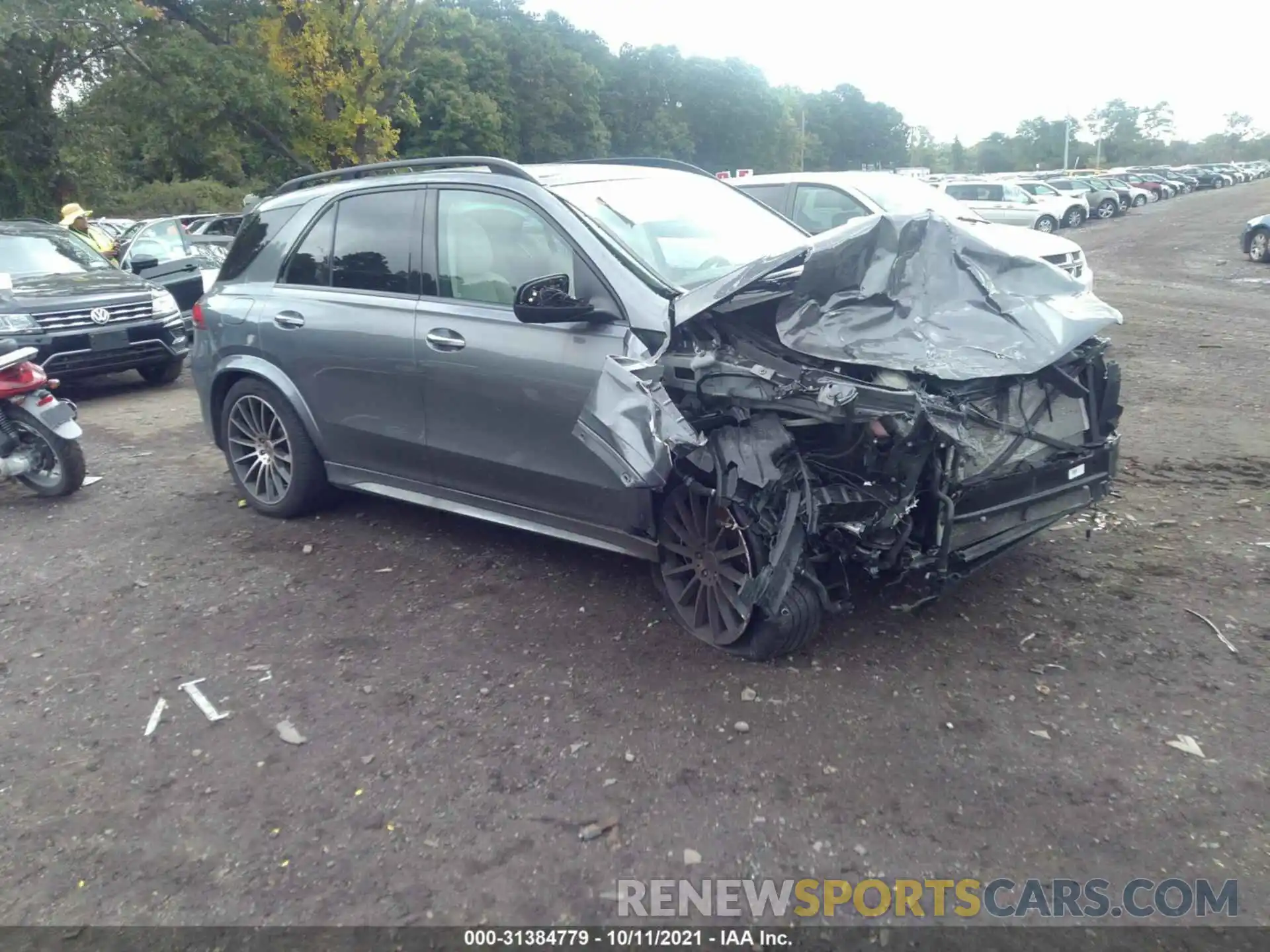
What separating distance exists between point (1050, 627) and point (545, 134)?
57247 mm

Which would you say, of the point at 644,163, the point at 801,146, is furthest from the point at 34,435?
the point at 801,146

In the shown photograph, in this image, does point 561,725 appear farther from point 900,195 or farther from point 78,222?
point 78,222

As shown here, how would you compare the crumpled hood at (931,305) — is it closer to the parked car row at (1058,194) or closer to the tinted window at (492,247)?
the tinted window at (492,247)

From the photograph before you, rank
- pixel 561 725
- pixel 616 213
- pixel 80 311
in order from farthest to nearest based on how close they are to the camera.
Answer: pixel 80 311 < pixel 616 213 < pixel 561 725

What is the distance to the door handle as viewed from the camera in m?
4.78

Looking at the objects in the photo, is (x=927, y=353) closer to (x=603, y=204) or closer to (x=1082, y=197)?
(x=603, y=204)

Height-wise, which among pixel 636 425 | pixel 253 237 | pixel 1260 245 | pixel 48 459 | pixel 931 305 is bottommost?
pixel 1260 245

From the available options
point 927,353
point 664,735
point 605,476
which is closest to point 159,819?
point 664,735

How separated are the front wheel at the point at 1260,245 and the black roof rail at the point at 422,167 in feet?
60.6

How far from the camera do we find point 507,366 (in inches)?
181

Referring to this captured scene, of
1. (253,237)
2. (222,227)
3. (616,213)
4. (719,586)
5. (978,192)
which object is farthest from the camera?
(978,192)

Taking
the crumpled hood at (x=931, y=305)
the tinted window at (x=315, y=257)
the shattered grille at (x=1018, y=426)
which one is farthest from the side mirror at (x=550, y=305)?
the tinted window at (x=315, y=257)

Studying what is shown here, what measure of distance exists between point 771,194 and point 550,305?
718cm

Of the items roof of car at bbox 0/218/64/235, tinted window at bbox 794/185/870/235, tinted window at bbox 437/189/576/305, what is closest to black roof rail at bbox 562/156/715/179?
tinted window at bbox 437/189/576/305
